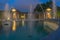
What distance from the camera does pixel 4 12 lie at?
99.9ft

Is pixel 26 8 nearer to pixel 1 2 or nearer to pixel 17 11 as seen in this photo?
pixel 17 11

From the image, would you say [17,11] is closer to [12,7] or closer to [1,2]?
[12,7]

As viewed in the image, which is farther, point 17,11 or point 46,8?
point 17,11

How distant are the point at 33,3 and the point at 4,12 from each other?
5656 mm

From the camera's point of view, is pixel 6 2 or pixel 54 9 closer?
pixel 54 9

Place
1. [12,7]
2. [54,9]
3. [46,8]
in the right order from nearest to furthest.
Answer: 1. [54,9]
2. [46,8]
3. [12,7]

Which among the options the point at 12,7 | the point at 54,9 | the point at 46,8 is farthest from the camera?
the point at 12,7

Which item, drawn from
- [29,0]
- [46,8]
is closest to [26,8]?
[29,0]

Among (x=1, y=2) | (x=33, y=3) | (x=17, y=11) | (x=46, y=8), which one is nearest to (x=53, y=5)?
(x=46, y=8)

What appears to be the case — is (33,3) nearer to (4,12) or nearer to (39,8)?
(39,8)

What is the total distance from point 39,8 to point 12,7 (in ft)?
17.7

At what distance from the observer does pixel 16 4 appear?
33.6m

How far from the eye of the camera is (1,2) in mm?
31875

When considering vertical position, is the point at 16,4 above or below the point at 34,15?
above
